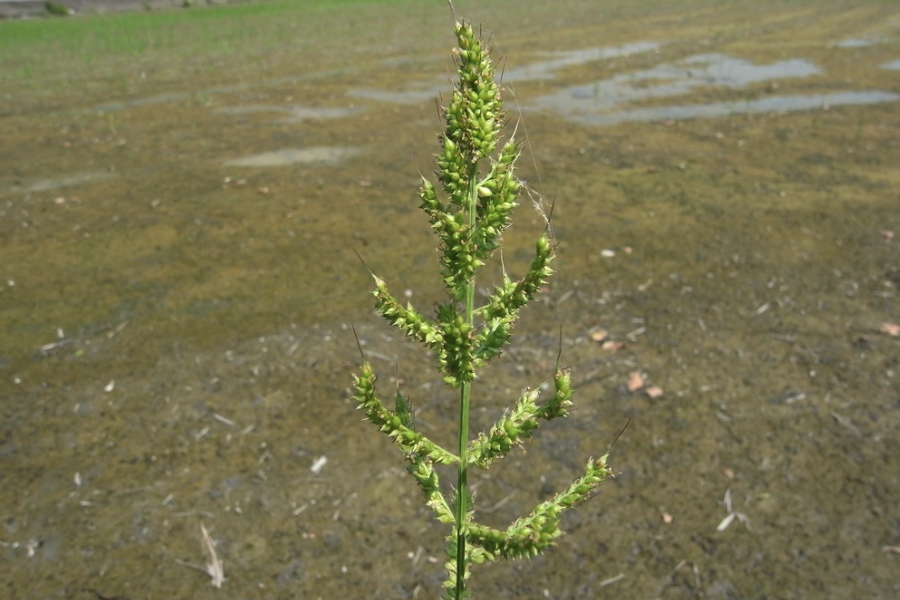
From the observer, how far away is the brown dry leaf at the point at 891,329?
6625 mm

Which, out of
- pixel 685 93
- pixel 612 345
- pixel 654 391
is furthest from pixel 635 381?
pixel 685 93

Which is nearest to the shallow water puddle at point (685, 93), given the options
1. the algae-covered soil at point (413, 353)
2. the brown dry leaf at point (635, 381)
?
the algae-covered soil at point (413, 353)

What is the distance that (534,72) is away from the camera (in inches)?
728

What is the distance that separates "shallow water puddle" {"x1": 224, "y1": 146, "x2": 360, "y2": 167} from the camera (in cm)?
1163

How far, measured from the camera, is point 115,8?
39.6 metres

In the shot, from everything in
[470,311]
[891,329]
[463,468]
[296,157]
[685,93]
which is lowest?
[891,329]

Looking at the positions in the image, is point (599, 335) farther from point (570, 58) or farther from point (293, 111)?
point (570, 58)

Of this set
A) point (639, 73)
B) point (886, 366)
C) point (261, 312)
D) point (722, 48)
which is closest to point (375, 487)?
point (261, 312)

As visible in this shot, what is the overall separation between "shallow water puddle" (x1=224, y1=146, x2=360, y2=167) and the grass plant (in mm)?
10473

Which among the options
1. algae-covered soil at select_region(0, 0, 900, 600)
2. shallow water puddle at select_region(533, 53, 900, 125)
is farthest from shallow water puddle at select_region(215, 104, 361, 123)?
shallow water puddle at select_region(533, 53, 900, 125)

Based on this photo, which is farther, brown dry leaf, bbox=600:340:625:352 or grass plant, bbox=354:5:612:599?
brown dry leaf, bbox=600:340:625:352

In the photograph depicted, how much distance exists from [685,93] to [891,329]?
33.2 ft

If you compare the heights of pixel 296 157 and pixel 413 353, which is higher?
pixel 296 157

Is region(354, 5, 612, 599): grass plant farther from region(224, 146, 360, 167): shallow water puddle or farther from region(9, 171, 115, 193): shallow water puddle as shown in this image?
region(9, 171, 115, 193): shallow water puddle
